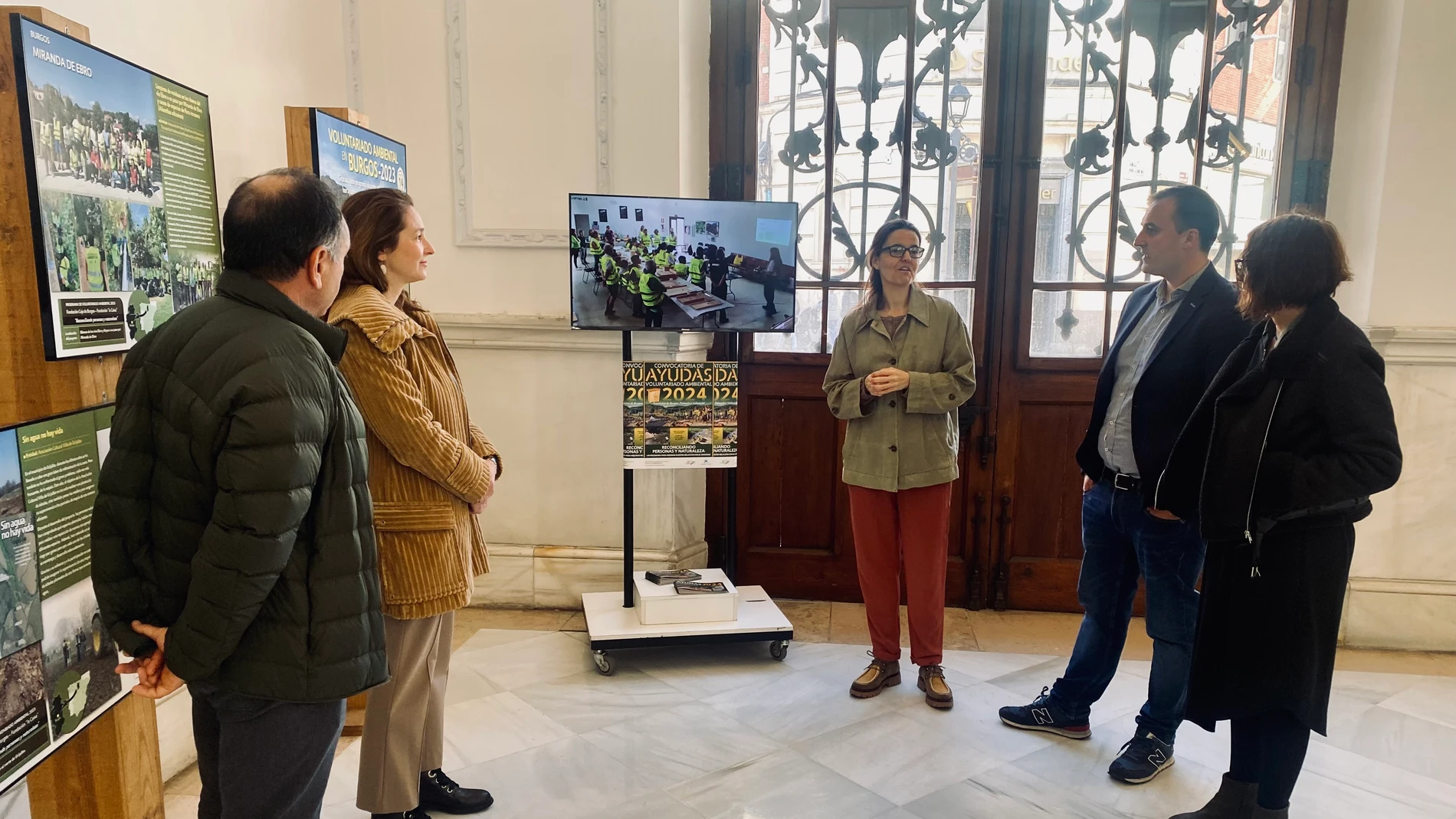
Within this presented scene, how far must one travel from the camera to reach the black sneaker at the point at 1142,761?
250 centimetres

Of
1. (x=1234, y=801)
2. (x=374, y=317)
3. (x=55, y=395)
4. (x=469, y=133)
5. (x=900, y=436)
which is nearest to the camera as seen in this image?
(x=55, y=395)

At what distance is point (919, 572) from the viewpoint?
9.62 feet

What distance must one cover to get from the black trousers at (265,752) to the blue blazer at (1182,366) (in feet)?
6.69

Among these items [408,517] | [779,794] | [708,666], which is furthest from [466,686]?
[408,517]

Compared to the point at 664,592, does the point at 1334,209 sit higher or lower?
higher

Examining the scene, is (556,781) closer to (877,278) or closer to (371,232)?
(371,232)

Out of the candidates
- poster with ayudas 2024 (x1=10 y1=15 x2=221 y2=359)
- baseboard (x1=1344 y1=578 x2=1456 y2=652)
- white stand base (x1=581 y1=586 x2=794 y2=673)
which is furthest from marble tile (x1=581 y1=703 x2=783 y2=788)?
baseboard (x1=1344 y1=578 x2=1456 y2=652)

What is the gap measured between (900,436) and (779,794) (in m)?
1.15

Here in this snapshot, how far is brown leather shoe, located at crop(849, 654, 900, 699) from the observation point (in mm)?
2994

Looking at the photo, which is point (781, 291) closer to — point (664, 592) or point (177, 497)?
point (664, 592)

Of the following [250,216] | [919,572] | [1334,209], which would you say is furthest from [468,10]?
[1334,209]

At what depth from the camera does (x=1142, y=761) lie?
99.4 inches

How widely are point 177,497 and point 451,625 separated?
88 cm

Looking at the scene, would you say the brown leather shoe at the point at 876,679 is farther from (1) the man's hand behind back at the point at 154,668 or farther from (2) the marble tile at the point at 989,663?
(1) the man's hand behind back at the point at 154,668
